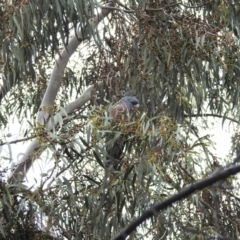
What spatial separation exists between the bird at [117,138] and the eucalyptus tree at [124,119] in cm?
3

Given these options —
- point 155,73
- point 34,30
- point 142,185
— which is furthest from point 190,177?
point 34,30

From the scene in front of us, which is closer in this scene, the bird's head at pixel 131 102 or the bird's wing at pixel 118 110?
the bird's wing at pixel 118 110

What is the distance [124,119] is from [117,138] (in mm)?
159

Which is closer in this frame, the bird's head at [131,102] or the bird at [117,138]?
the bird at [117,138]

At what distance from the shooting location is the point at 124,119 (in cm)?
325

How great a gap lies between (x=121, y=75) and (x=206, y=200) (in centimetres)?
81

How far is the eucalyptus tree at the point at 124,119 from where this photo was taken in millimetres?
3156

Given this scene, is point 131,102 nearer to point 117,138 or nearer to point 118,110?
point 118,110

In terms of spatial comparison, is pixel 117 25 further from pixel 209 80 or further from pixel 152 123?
pixel 152 123

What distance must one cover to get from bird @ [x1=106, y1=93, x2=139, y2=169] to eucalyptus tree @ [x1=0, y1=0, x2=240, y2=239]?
28mm

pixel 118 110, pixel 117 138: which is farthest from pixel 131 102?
pixel 117 138

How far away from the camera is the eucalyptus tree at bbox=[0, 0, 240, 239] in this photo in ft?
10.4

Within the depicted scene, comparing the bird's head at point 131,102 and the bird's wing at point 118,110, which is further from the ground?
the bird's head at point 131,102

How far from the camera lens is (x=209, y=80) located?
13.4 ft
